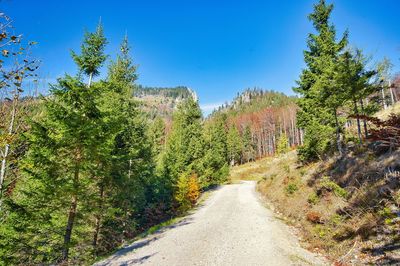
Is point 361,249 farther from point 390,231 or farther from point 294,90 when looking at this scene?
point 294,90

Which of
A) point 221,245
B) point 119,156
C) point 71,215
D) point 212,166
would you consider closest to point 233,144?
point 212,166

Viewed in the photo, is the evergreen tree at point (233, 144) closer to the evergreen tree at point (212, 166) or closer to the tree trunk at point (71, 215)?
the evergreen tree at point (212, 166)

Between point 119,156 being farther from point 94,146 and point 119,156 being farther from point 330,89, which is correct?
point 330,89

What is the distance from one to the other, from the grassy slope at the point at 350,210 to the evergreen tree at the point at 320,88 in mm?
3304

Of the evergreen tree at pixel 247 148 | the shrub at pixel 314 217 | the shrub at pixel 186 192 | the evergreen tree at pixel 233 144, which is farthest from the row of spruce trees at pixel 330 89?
the evergreen tree at pixel 247 148

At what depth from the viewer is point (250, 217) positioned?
52.5ft

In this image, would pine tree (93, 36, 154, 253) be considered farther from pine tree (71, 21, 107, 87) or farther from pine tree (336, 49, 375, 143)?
pine tree (336, 49, 375, 143)

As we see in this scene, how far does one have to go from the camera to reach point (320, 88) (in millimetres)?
17391

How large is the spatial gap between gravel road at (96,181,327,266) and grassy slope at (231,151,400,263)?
105cm

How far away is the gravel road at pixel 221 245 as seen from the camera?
30.1 feet

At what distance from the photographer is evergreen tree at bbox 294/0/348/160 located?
17.2 meters

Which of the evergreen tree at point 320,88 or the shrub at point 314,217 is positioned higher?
the evergreen tree at point 320,88

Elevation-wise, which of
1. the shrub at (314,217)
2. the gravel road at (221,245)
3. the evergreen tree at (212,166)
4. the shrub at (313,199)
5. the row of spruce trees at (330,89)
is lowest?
the gravel road at (221,245)

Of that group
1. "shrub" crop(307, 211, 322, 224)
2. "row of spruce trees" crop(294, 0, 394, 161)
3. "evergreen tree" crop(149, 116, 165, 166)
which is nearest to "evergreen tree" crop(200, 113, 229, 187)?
"evergreen tree" crop(149, 116, 165, 166)
